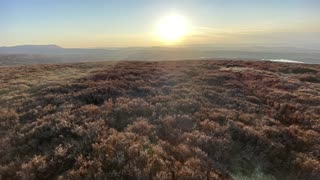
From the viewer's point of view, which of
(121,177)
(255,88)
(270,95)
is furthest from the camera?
(255,88)

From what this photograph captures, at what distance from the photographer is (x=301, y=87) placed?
25.9 m

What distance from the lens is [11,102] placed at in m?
18.5

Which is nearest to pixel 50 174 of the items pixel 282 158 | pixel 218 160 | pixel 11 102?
pixel 218 160

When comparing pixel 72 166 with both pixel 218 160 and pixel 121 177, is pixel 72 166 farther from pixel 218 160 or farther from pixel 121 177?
pixel 218 160

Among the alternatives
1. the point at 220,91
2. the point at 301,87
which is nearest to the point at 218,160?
the point at 220,91

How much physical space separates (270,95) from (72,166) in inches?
619

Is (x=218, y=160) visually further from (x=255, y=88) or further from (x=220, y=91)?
(x=255, y=88)

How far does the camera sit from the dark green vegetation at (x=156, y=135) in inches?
399

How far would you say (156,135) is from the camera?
12.6m

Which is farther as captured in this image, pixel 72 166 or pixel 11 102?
pixel 11 102

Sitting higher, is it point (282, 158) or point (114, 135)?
point (114, 135)

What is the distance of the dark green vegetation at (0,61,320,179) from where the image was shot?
10.1 meters

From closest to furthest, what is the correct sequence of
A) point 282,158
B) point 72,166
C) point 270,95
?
point 72,166, point 282,158, point 270,95

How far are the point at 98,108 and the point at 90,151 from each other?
201 inches
